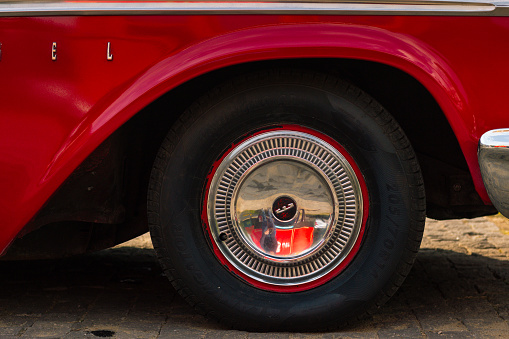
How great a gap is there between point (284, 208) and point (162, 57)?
705mm

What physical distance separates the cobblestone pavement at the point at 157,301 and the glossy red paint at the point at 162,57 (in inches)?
25.3

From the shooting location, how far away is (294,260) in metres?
2.76

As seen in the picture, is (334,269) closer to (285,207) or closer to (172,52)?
(285,207)

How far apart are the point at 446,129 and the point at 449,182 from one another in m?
0.23

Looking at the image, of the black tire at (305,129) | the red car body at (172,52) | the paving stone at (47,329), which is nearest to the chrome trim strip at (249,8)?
the red car body at (172,52)

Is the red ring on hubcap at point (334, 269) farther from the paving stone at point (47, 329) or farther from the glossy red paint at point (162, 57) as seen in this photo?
the paving stone at point (47, 329)

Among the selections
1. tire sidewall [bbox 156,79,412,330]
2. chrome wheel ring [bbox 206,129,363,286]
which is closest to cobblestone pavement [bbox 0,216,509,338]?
tire sidewall [bbox 156,79,412,330]

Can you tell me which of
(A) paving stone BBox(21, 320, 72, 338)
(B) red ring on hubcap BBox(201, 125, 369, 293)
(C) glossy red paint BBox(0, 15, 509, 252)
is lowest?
(A) paving stone BBox(21, 320, 72, 338)

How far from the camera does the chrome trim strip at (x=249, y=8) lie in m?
2.58

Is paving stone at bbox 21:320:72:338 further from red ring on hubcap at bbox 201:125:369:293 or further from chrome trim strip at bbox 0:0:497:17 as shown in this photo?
chrome trim strip at bbox 0:0:497:17

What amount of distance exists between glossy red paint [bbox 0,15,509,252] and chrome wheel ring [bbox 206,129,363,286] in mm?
359

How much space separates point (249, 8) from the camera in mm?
2580

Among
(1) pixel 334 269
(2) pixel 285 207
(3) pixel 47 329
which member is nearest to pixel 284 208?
(2) pixel 285 207

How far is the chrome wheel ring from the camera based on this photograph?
2744mm
